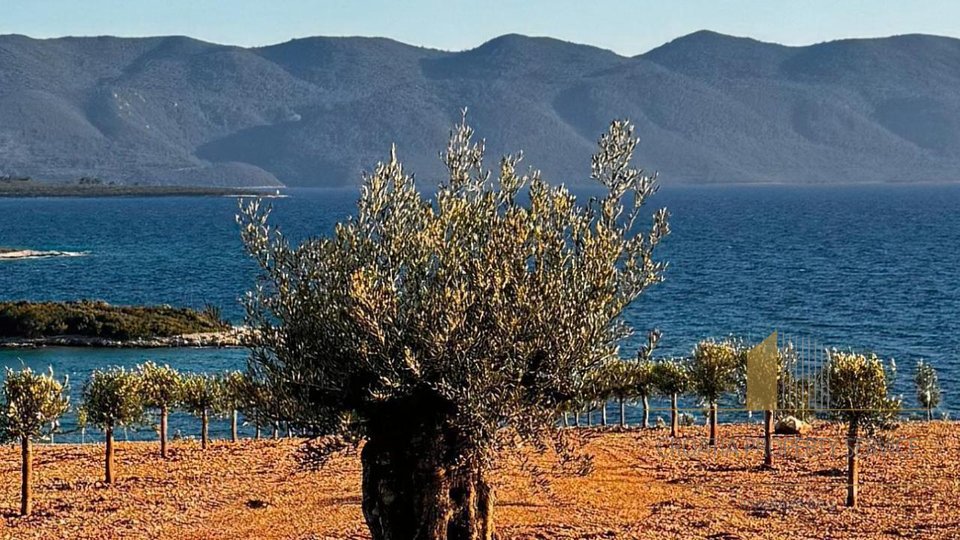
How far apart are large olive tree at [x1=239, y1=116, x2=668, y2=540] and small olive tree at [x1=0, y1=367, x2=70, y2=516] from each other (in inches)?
545

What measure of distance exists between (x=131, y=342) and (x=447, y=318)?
274 feet

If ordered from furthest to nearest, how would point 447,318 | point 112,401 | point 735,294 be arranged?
1. point 735,294
2. point 112,401
3. point 447,318

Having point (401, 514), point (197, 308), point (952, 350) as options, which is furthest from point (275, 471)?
point (197, 308)

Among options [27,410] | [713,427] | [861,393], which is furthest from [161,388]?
[861,393]

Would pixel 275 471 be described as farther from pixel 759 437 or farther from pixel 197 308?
pixel 197 308

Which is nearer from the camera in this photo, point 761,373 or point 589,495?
point 589,495

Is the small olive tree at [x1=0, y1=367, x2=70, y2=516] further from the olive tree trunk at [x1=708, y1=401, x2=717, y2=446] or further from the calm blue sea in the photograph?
the calm blue sea

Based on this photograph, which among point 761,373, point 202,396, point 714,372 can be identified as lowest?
point 202,396

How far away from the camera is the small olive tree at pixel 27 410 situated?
36.0 metres

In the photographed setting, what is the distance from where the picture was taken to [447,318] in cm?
2278

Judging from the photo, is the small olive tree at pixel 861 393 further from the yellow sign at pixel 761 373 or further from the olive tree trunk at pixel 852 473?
the yellow sign at pixel 761 373

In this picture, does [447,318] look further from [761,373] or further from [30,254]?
[30,254]

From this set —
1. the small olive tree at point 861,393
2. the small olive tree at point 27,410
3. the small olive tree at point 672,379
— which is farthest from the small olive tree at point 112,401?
the small olive tree at point 861,393

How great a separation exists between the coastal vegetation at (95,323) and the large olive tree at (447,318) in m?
81.3
